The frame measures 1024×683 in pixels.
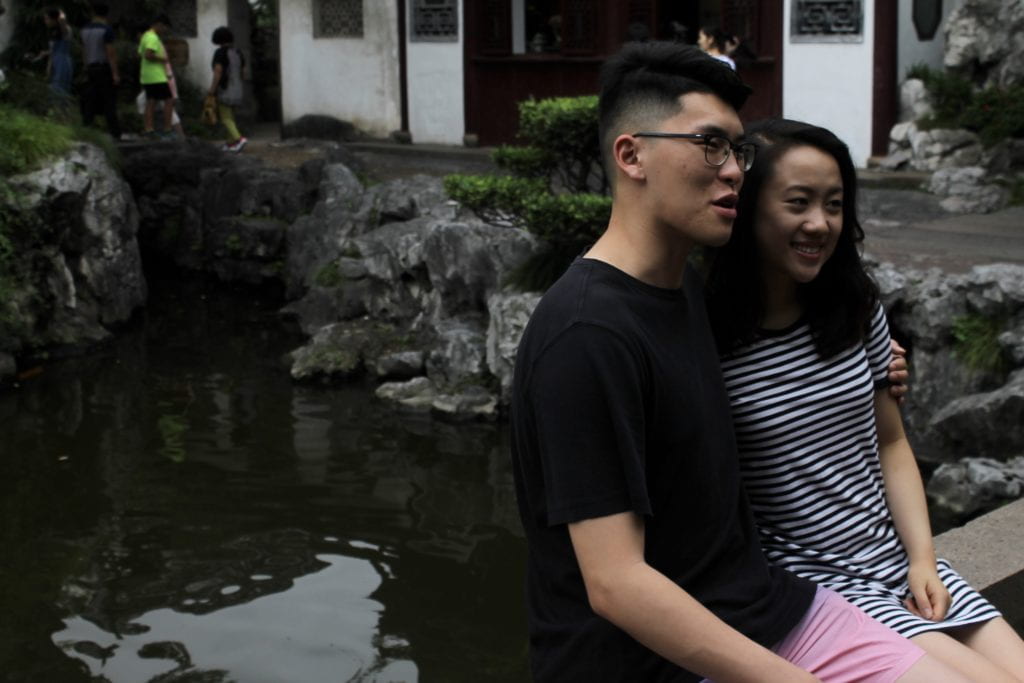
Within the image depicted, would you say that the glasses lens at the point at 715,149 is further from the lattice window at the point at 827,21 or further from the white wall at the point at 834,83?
the lattice window at the point at 827,21

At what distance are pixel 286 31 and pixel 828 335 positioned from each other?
15.6m

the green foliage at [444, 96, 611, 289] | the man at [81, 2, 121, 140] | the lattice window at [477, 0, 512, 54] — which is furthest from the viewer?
the lattice window at [477, 0, 512, 54]

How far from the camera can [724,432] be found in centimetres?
239

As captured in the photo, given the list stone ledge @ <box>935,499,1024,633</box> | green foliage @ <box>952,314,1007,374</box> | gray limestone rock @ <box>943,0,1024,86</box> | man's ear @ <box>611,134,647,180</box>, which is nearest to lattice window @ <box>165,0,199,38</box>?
gray limestone rock @ <box>943,0,1024,86</box>

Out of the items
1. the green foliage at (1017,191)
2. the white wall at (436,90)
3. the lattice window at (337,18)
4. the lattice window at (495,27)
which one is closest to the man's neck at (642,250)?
the green foliage at (1017,191)

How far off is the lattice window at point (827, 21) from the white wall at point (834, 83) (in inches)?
2.1

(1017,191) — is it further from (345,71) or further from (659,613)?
(659,613)

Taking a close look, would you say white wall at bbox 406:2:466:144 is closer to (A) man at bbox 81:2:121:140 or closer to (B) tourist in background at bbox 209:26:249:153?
(B) tourist in background at bbox 209:26:249:153

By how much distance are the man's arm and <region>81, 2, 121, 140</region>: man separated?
14.2m

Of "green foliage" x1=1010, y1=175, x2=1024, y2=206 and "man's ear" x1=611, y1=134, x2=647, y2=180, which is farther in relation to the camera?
"green foliage" x1=1010, y1=175, x2=1024, y2=206

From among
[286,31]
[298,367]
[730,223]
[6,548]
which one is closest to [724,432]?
[730,223]

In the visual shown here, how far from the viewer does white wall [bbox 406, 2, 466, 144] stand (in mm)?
15914

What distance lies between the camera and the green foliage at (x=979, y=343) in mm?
7805

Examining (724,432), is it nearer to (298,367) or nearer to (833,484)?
(833,484)
